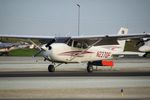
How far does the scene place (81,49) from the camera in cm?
3628

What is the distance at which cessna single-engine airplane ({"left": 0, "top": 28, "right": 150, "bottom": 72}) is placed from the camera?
33500 mm

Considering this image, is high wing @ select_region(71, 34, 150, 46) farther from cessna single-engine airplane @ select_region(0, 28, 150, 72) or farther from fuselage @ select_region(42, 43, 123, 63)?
fuselage @ select_region(42, 43, 123, 63)

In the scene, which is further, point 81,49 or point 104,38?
point 104,38

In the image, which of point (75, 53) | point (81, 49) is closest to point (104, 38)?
point (81, 49)

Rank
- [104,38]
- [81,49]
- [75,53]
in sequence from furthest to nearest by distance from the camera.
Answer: [104,38], [81,49], [75,53]

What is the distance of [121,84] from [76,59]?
46.9 feet

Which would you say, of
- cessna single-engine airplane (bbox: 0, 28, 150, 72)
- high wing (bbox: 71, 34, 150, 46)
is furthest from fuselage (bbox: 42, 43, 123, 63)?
high wing (bbox: 71, 34, 150, 46)

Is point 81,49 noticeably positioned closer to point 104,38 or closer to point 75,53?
point 75,53

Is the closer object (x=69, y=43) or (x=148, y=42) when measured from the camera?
(x=69, y=43)

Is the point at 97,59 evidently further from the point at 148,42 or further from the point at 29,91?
the point at 148,42

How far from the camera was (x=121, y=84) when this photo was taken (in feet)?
70.8

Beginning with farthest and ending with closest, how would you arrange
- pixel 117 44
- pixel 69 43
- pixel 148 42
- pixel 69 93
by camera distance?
pixel 148 42 → pixel 117 44 → pixel 69 43 → pixel 69 93

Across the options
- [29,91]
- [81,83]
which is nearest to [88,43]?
[81,83]

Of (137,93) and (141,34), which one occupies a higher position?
(141,34)
